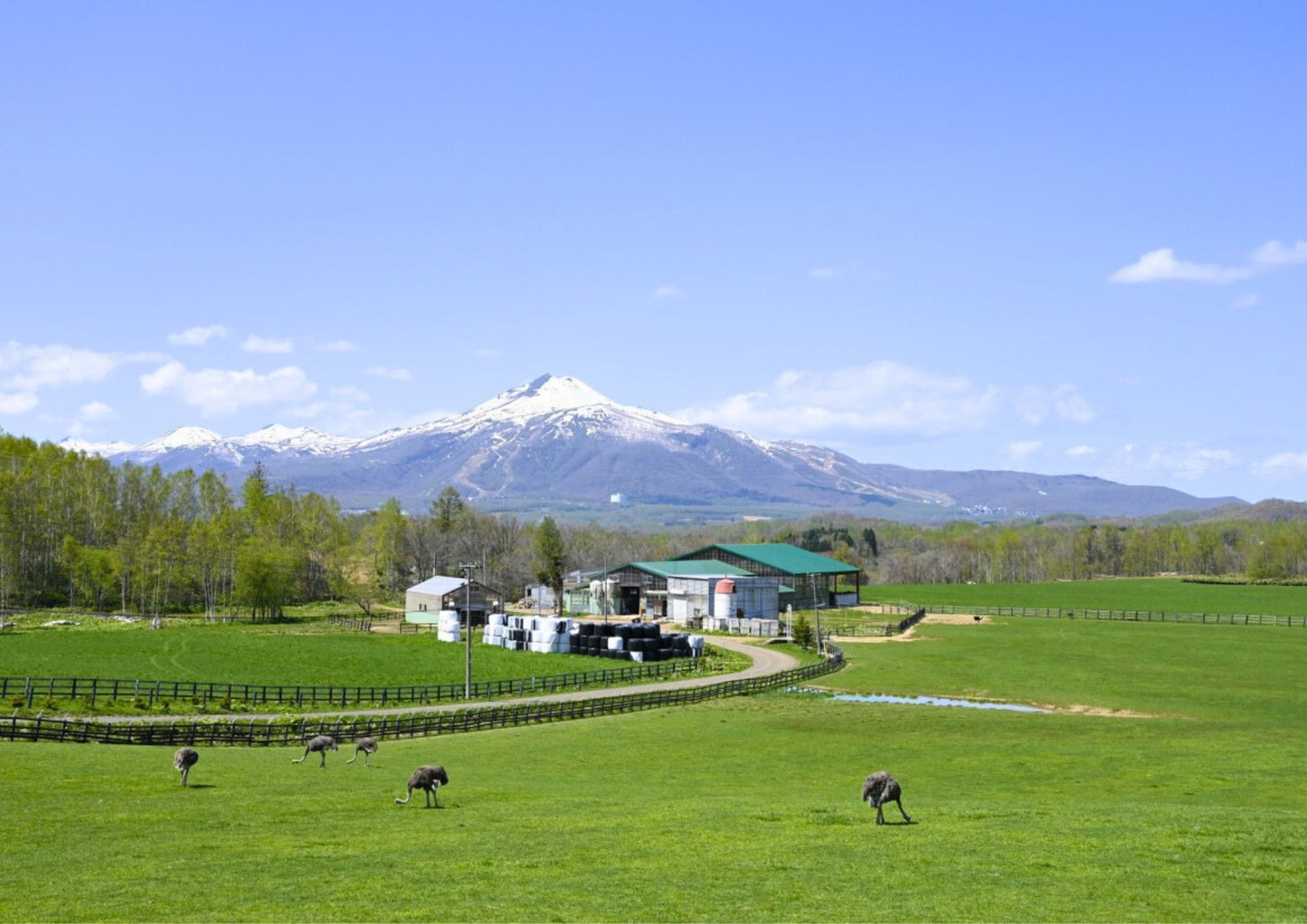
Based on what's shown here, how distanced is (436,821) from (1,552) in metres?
103

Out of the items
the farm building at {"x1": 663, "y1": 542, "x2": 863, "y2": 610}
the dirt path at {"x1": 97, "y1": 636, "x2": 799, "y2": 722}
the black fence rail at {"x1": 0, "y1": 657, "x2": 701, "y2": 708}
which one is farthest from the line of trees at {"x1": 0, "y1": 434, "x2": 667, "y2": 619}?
the black fence rail at {"x1": 0, "y1": 657, "x2": 701, "y2": 708}

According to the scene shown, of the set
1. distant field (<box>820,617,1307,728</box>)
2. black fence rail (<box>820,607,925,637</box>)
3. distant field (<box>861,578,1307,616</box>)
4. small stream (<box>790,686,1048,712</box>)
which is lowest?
small stream (<box>790,686,1048,712</box>)

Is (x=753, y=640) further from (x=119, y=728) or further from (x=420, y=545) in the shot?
(x=420, y=545)

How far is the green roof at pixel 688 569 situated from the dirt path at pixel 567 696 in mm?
29906

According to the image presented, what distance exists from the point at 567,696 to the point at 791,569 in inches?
3002

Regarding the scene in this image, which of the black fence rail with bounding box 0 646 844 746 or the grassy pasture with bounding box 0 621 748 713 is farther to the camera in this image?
the grassy pasture with bounding box 0 621 748 713

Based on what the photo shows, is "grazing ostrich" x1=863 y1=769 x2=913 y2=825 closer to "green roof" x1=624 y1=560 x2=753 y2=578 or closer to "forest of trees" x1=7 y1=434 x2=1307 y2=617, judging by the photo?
"forest of trees" x1=7 y1=434 x2=1307 y2=617

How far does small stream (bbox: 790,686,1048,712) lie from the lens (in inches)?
2142

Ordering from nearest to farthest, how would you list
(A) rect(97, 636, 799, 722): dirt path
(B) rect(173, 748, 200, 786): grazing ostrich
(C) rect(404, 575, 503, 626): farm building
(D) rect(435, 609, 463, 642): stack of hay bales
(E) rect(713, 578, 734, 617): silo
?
1. (B) rect(173, 748, 200, 786): grazing ostrich
2. (A) rect(97, 636, 799, 722): dirt path
3. (D) rect(435, 609, 463, 642): stack of hay bales
4. (E) rect(713, 578, 734, 617): silo
5. (C) rect(404, 575, 503, 626): farm building

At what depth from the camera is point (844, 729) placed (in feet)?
151

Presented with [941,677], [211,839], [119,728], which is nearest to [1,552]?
[119,728]

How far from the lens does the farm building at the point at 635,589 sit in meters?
121

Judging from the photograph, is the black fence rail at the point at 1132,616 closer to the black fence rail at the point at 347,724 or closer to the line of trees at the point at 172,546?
the line of trees at the point at 172,546

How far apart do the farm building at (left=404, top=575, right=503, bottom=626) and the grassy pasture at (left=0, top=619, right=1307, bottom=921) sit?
6829 centimetres
